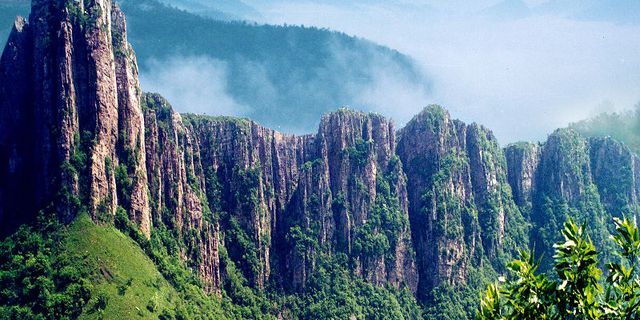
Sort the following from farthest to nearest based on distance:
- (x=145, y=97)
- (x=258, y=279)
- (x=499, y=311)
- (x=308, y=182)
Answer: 1. (x=308, y=182)
2. (x=258, y=279)
3. (x=145, y=97)
4. (x=499, y=311)

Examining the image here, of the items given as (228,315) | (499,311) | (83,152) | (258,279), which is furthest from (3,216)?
(499,311)

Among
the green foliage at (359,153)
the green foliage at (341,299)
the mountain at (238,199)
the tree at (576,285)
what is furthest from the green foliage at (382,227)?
the tree at (576,285)

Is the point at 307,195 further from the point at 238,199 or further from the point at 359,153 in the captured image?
the point at 238,199

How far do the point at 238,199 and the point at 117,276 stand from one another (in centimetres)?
4617

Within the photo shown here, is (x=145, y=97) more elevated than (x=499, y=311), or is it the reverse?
(x=145, y=97)

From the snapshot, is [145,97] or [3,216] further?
[145,97]

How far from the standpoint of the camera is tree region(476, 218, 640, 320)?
18.6 meters

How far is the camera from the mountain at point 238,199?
10656cm

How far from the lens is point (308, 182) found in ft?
509

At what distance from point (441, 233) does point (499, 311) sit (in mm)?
145174

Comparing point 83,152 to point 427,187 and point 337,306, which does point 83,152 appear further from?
point 427,187

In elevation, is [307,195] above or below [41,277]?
above

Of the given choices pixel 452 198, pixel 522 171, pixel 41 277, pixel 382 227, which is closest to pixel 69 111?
pixel 41 277

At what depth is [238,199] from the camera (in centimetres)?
14512
